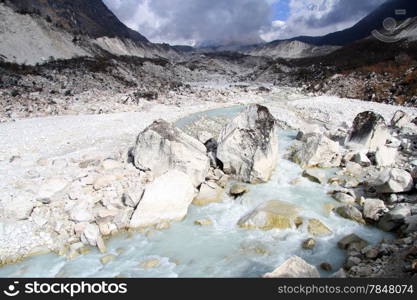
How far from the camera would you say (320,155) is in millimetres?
11344

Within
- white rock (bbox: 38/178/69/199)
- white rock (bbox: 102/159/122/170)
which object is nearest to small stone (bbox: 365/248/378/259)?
white rock (bbox: 102/159/122/170)

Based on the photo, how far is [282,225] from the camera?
7.41 m

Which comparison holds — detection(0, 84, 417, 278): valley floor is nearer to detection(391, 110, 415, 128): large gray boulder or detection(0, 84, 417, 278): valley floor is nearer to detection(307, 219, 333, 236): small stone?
detection(391, 110, 415, 128): large gray boulder

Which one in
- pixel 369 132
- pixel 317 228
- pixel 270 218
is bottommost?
pixel 317 228

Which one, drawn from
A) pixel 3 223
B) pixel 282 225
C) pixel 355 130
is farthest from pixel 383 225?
pixel 3 223

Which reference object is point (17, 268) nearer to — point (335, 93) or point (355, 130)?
point (355, 130)

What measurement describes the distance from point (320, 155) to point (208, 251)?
6.56 m

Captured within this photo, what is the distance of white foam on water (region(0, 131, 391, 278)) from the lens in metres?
6.11

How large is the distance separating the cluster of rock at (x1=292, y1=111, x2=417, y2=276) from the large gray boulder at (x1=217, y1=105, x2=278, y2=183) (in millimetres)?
1539

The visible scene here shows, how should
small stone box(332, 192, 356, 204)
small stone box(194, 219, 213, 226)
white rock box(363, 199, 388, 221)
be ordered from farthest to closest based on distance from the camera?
1. small stone box(332, 192, 356, 204)
2. small stone box(194, 219, 213, 226)
3. white rock box(363, 199, 388, 221)

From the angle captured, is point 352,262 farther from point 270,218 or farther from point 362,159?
Answer: point 362,159

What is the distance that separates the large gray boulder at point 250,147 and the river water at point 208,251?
174cm

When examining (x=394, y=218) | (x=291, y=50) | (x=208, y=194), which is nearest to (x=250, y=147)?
(x=208, y=194)

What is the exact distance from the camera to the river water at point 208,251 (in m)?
6.11
